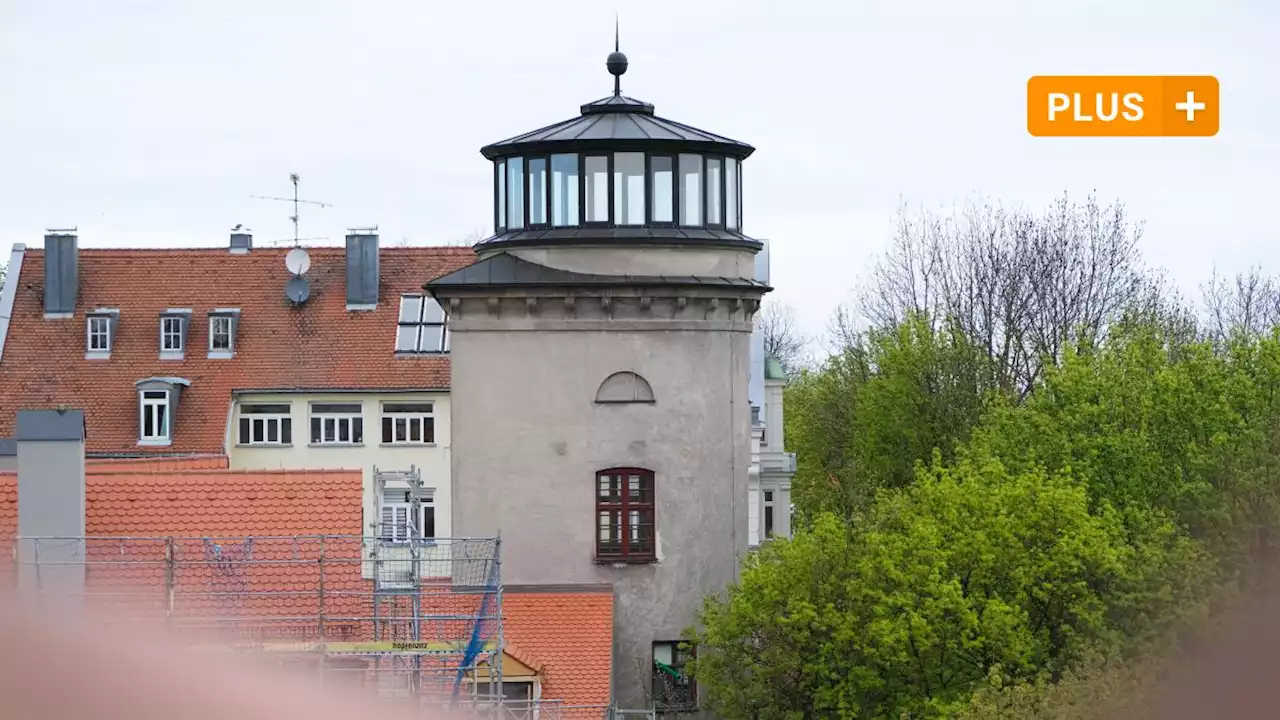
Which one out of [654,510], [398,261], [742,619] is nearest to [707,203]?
[654,510]

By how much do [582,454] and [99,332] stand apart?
36.3 metres

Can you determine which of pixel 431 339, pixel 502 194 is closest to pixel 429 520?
pixel 431 339

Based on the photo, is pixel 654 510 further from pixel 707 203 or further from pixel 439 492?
pixel 439 492

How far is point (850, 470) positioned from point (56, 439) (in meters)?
47.9

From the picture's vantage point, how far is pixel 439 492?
67.0 metres

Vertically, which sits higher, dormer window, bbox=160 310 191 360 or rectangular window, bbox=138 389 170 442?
dormer window, bbox=160 310 191 360

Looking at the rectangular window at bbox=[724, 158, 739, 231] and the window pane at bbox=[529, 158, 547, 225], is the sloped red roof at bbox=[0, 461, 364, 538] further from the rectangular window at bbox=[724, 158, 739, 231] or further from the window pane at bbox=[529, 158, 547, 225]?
the rectangular window at bbox=[724, 158, 739, 231]

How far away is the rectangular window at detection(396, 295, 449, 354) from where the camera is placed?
7062 cm

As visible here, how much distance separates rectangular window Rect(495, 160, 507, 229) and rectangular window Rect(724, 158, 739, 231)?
13.4 ft

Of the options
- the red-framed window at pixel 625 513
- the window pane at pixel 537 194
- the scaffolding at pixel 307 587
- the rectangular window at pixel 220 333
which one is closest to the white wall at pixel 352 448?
the rectangular window at pixel 220 333

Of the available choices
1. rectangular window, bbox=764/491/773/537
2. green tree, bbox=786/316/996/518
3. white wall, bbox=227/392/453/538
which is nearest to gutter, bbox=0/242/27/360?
white wall, bbox=227/392/453/538

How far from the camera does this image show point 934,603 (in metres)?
32.2

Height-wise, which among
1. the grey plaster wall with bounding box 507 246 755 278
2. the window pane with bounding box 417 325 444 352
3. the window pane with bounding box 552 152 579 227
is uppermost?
the window pane with bounding box 552 152 579 227

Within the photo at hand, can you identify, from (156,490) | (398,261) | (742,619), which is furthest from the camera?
(398,261)
